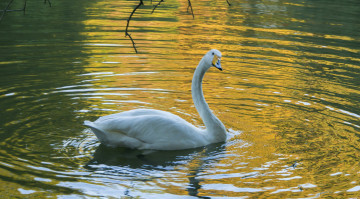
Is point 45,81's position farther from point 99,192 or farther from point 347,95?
point 347,95

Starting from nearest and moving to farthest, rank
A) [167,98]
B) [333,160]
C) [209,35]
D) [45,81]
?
1. [333,160]
2. [167,98]
3. [45,81]
4. [209,35]

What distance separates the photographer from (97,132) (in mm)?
7914

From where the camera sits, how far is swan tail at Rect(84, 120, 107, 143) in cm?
773

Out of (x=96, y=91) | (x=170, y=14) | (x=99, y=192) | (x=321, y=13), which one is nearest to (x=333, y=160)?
(x=99, y=192)

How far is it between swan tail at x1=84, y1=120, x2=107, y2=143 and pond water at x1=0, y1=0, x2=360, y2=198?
0.20 m

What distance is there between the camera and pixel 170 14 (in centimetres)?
2247

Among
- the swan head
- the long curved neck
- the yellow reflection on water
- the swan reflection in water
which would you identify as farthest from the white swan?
the swan head

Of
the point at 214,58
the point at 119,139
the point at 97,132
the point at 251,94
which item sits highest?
the point at 214,58

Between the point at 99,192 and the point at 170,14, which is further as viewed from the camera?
the point at 170,14

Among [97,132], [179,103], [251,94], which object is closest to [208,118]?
[97,132]

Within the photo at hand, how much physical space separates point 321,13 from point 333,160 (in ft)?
56.8

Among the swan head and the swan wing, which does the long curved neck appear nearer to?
the swan head

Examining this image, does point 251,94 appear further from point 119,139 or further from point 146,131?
point 119,139

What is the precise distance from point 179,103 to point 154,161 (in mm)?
2951
